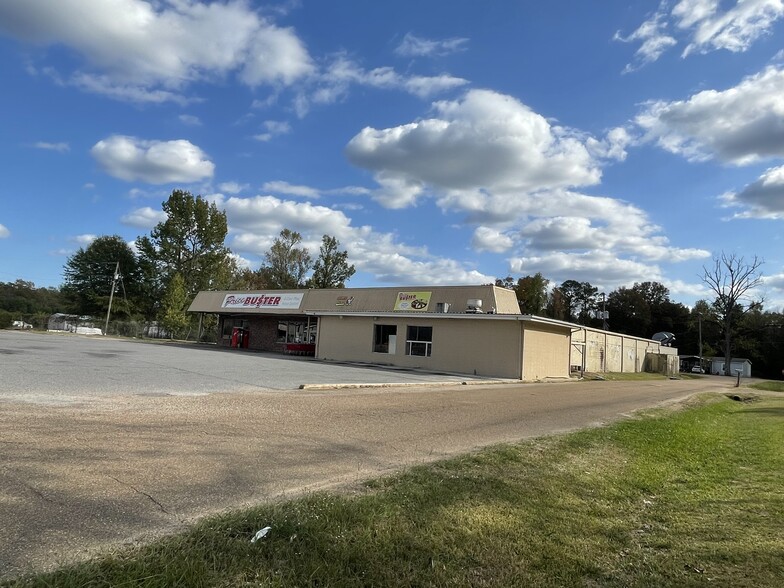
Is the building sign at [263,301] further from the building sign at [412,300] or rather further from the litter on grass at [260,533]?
the litter on grass at [260,533]

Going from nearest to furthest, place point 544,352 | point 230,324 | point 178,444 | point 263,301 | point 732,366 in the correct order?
1. point 178,444
2. point 544,352
3. point 263,301
4. point 230,324
5. point 732,366

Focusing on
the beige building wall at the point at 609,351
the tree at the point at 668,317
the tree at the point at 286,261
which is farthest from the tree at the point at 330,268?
the tree at the point at 668,317

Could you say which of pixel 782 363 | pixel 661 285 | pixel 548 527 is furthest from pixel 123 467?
pixel 661 285

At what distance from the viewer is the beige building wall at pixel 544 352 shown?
27766 millimetres

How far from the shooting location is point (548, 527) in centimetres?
476

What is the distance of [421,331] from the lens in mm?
30484

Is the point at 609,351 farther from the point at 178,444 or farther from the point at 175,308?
the point at 178,444

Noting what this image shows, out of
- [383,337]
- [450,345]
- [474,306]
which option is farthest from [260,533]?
[383,337]

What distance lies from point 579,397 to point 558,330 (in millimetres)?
12652

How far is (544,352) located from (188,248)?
5180 centimetres

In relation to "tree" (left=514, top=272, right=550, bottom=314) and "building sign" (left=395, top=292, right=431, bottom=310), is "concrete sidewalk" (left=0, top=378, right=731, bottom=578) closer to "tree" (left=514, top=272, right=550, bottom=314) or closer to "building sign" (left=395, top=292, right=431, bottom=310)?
"building sign" (left=395, top=292, right=431, bottom=310)

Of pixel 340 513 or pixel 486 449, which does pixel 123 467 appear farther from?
pixel 486 449

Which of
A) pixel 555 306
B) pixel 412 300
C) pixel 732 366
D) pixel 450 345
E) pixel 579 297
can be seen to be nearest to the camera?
pixel 450 345

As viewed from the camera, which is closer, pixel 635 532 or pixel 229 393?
pixel 635 532
